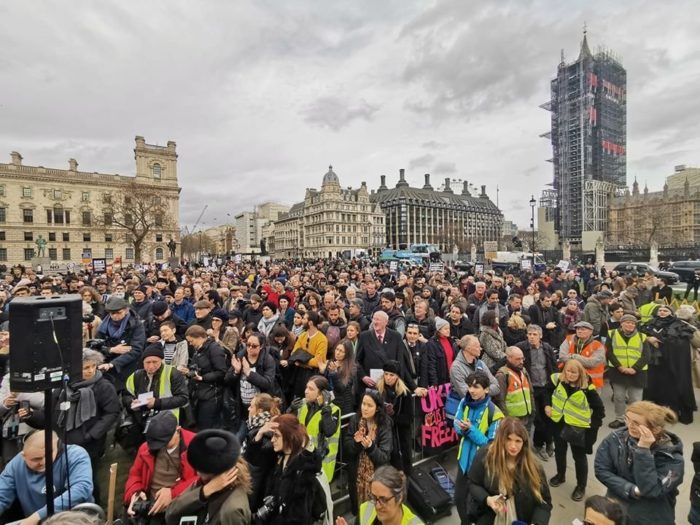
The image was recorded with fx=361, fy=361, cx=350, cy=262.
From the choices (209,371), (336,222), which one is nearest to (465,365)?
(209,371)

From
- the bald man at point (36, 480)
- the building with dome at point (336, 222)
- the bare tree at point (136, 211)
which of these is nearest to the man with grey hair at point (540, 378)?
the bald man at point (36, 480)

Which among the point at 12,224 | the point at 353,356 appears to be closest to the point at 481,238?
the point at 12,224

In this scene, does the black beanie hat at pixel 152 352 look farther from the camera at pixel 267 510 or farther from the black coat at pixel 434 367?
the black coat at pixel 434 367

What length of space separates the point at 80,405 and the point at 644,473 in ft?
17.2

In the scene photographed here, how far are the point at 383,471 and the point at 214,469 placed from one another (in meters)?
1.20

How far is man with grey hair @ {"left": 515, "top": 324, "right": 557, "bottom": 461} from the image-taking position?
5.14 meters

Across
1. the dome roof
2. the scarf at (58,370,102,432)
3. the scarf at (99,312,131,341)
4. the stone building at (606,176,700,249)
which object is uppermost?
the dome roof

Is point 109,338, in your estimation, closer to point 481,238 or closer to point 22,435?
point 22,435

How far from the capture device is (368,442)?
138 inches

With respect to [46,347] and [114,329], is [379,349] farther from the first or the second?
[114,329]

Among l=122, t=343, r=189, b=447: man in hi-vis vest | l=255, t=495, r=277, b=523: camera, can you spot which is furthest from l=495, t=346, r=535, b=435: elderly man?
l=122, t=343, r=189, b=447: man in hi-vis vest

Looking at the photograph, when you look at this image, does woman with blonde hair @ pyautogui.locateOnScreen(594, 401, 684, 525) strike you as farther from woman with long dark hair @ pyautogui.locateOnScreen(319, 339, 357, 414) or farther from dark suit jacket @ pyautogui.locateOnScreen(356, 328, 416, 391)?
woman with long dark hair @ pyautogui.locateOnScreen(319, 339, 357, 414)

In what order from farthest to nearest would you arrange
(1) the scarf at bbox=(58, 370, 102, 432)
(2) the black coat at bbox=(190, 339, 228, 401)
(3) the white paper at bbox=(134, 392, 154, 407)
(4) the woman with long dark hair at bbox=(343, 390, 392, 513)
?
(2) the black coat at bbox=(190, 339, 228, 401) < (3) the white paper at bbox=(134, 392, 154, 407) < (1) the scarf at bbox=(58, 370, 102, 432) < (4) the woman with long dark hair at bbox=(343, 390, 392, 513)

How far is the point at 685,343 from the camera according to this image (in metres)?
6.00
